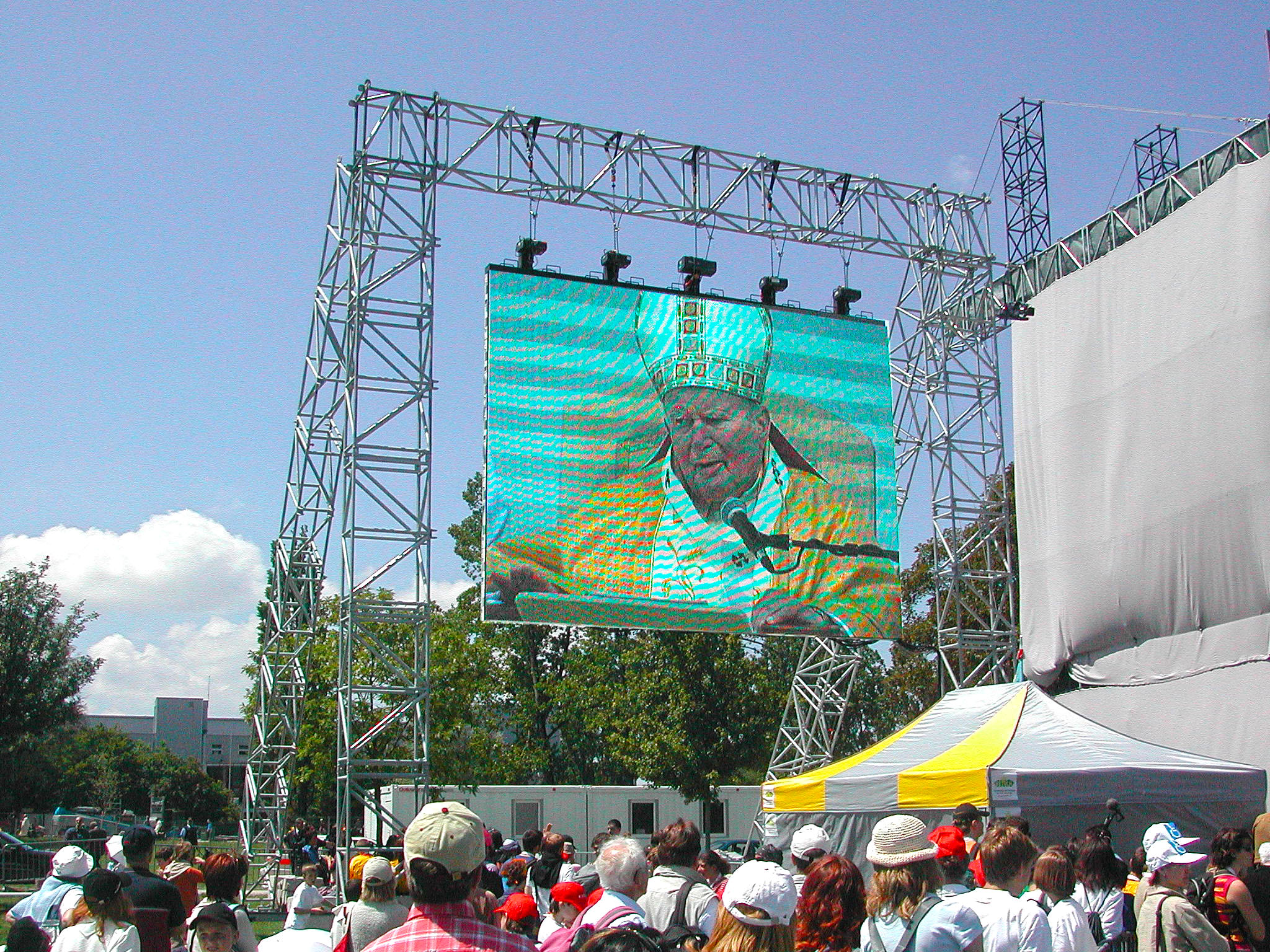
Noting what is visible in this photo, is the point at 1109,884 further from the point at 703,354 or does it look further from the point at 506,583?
the point at 703,354

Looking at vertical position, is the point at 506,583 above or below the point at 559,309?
below

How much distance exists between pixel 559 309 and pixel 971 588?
383 inches

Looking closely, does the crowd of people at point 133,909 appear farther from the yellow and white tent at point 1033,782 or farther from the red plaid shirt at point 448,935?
the yellow and white tent at point 1033,782

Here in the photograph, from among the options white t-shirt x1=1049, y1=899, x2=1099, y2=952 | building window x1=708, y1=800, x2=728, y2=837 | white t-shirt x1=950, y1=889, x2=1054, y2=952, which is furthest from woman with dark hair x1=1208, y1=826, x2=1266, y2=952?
building window x1=708, y1=800, x2=728, y2=837

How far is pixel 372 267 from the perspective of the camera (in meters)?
17.2

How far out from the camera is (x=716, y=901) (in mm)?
5648

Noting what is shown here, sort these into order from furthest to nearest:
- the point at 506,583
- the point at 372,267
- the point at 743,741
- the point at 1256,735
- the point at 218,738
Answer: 1. the point at 218,738
2. the point at 743,741
3. the point at 372,267
4. the point at 506,583
5. the point at 1256,735

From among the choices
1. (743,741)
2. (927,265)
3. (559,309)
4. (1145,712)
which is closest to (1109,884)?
(1145,712)

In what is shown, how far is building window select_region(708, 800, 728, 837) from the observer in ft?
105

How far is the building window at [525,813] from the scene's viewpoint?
27.5 m

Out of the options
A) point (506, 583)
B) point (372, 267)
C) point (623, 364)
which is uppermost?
point (372, 267)

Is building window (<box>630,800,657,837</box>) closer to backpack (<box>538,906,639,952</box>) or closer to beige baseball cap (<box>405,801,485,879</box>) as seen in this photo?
backpack (<box>538,906,639,952</box>)

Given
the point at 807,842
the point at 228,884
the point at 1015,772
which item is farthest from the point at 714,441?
the point at 228,884

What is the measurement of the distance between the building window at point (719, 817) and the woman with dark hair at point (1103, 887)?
26261 mm
